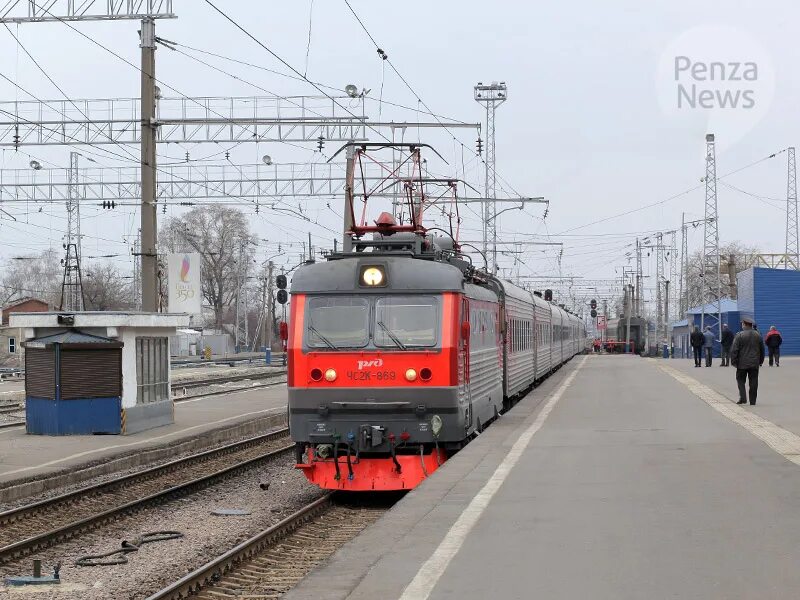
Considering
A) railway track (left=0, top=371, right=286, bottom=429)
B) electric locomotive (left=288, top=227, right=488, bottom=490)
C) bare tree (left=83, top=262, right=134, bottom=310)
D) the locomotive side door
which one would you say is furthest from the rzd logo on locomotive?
bare tree (left=83, top=262, right=134, bottom=310)

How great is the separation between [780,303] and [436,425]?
3770 centimetres

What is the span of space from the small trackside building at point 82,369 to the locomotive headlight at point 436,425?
8.11m

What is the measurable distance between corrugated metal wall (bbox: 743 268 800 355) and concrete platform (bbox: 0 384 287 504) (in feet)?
88.4

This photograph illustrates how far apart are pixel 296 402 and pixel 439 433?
1.71 metres

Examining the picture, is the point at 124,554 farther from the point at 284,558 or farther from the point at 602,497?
the point at 602,497

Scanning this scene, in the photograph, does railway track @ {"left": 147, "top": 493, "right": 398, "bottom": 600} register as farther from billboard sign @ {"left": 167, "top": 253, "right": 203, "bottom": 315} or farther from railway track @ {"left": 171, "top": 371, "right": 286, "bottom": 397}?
railway track @ {"left": 171, "top": 371, "right": 286, "bottom": 397}

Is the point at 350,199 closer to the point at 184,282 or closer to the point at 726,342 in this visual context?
the point at 184,282

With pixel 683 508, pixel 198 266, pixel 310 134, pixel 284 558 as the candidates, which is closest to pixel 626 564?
pixel 683 508

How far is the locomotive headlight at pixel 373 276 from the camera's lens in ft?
43.2

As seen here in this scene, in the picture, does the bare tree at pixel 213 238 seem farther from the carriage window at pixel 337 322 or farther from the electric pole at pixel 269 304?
the carriage window at pixel 337 322

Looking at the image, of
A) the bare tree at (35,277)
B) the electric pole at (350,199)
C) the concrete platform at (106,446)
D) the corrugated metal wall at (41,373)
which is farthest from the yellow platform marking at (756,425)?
the bare tree at (35,277)

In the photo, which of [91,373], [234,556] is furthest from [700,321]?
[234,556]

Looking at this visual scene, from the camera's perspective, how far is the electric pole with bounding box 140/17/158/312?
21438 millimetres

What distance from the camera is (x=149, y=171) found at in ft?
71.3
